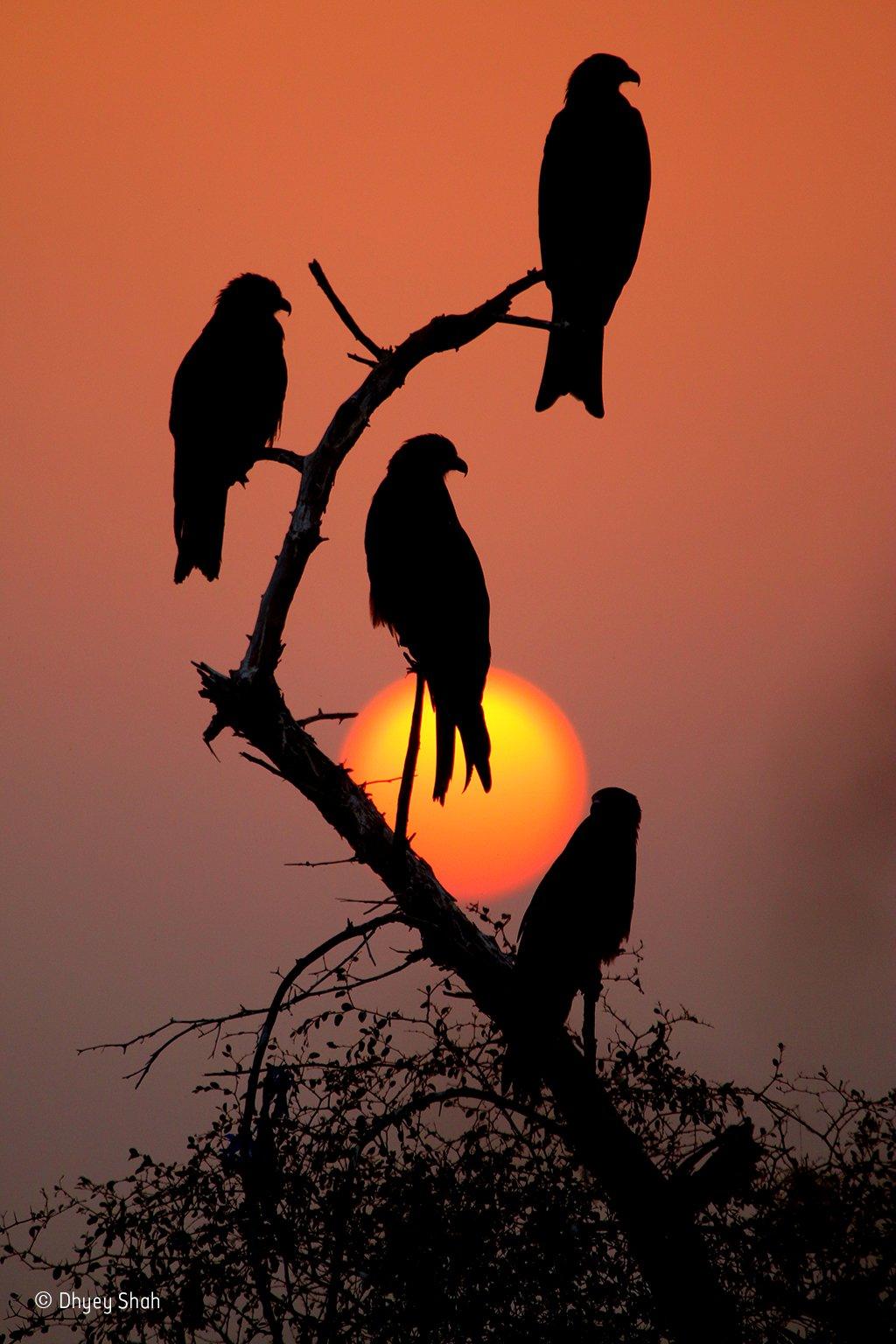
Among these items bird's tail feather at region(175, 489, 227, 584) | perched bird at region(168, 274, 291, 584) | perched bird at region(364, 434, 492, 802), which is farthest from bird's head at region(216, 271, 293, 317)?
perched bird at region(364, 434, 492, 802)

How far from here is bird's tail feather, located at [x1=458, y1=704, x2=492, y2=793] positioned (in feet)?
17.3

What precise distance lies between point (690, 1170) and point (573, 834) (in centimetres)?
218

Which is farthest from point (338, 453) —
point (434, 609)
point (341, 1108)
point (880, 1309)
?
point (880, 1309)

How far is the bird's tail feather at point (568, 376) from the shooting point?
6.14 meters

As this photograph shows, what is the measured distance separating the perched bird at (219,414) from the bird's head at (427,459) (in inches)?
64.6

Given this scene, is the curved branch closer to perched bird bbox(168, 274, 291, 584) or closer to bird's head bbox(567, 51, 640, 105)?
perched bird bbox(168, 274, 291, 584)

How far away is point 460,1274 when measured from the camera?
4883mm

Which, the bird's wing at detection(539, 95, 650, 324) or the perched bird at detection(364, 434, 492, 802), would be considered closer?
the perched bird at detection(364, 434, 492, 802)

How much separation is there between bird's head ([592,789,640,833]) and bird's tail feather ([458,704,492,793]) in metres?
1.74

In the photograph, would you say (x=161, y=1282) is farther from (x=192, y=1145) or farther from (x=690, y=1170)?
(x=690, y=1170)

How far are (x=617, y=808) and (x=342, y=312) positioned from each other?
10.7ft

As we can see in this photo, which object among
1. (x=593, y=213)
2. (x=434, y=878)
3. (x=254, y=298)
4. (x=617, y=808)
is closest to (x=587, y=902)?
(x=617, y=808)

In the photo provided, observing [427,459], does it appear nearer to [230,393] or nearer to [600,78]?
[230,393]

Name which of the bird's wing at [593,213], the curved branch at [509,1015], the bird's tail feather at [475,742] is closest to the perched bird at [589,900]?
the curved branch at [509,1015]
